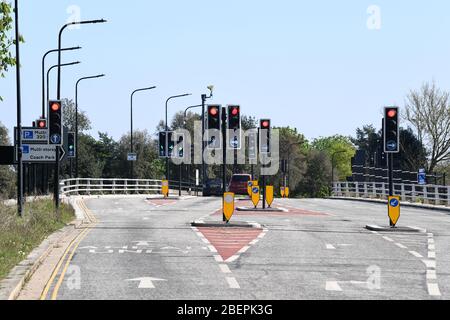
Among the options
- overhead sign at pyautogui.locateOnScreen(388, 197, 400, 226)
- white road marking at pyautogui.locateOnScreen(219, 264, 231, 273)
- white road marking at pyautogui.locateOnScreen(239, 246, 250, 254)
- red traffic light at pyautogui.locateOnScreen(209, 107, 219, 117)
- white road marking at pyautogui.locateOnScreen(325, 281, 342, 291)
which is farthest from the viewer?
overhead sign at pyautogui.locateOnScreen(388, 197, 400, 226)

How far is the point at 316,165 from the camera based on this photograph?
163 m

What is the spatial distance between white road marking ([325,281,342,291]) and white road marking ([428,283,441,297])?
4.42 feet

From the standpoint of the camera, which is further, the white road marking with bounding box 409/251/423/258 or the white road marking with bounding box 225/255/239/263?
the white road marking with bounding box 409/251/423/258

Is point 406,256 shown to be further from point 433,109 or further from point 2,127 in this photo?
point 2,127

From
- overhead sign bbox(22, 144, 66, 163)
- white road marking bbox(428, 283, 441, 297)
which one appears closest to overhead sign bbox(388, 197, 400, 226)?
overhead sign bbox(22, 144, 66, 163)

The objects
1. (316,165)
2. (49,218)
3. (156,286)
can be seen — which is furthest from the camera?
(316,165)

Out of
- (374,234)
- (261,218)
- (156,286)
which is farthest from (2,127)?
(156,286)

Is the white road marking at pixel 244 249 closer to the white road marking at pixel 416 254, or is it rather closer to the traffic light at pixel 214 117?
the white road marking at pixel 416 254

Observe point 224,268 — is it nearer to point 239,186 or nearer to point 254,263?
point 254,263

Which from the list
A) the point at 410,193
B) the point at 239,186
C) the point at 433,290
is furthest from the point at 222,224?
the point at 239,186

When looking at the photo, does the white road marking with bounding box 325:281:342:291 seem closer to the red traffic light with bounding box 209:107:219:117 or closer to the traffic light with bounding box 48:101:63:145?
the red traffic light with bounding box 209:107:219:117

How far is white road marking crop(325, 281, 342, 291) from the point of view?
45.9ft

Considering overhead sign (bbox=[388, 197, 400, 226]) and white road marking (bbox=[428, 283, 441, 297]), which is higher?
overhead sign (bbox=[388, 197, 400, 226])
